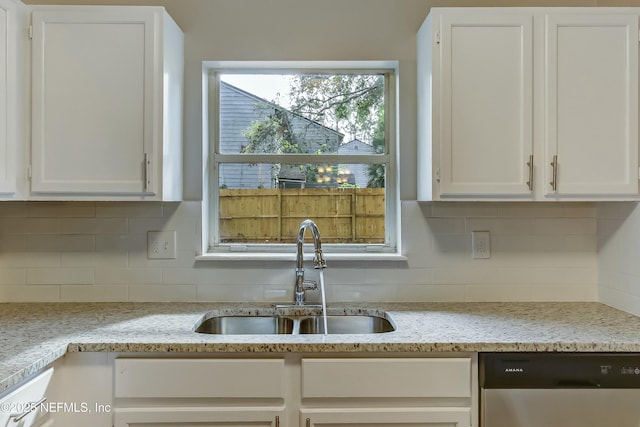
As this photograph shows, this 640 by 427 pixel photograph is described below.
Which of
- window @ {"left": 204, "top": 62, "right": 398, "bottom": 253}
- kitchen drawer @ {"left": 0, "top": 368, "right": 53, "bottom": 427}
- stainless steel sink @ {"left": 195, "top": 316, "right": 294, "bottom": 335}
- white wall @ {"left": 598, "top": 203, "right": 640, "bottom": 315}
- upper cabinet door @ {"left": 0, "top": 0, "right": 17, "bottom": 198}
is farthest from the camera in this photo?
window @ {"left": 204, "top": 62, "right": 398, "bottom": 253}

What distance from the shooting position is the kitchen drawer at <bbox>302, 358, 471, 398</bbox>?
4.52 feet

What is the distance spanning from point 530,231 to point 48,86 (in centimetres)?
208

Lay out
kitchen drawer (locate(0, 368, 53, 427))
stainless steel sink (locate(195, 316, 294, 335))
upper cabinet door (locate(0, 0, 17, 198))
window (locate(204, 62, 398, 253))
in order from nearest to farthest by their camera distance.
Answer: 1. kitchen drawer (locate(0, 368, 53, 427))
2. upper cabinet door (locate(0, 0, 17, 198))
3. stainless steel sink (locate(195, 316, 294, 335))
4. window (locate(204, 62, 398, 253))

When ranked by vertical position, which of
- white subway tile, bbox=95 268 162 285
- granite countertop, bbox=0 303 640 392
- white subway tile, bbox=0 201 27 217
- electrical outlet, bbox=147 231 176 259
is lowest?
granite countertop, bbox=0 303 640 392

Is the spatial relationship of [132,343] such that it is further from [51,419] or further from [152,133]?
[152,133]

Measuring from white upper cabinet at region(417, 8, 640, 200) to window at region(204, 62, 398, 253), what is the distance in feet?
1.54

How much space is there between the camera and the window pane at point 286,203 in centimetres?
212

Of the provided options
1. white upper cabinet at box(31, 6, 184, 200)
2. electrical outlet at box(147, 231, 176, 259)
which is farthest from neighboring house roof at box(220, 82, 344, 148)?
electrical outlet at box(147, 231, 176, 259)

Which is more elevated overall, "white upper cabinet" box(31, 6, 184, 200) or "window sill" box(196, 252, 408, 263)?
"white upper cabinet" box(31, 6, 184, 200)

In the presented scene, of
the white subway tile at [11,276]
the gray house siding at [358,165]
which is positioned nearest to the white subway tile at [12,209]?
the white subway tile at [11,276]

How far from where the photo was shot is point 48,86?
5.47ft

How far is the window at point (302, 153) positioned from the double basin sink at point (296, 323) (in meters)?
0.36

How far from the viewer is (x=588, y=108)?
167 centimetres

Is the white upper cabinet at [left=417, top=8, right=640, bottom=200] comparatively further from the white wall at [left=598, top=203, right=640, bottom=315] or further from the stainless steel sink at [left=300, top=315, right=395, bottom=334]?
the stainless steel sink at [left=300, top=315, right=395, bottom=334]
